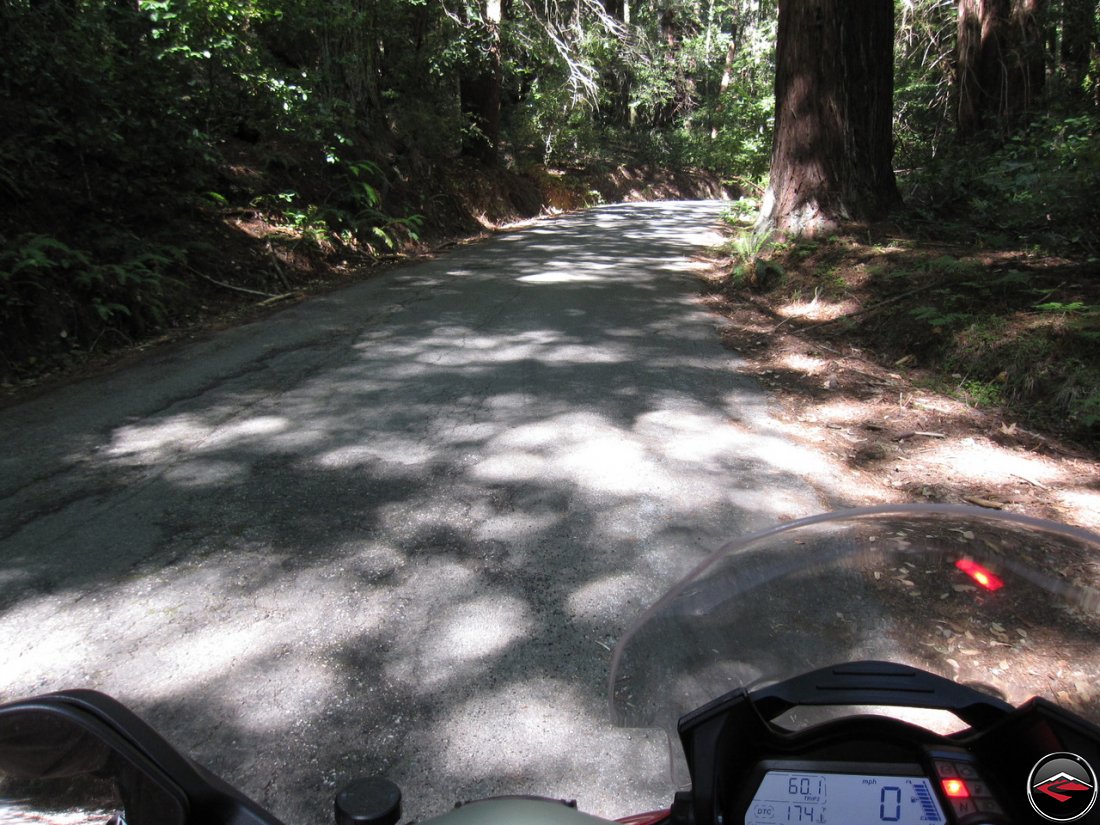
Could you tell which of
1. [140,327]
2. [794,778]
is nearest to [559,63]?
[140,327]

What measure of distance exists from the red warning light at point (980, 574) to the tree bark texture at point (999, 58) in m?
13.5

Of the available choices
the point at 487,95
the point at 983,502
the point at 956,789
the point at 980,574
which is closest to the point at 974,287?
the point at 983,502

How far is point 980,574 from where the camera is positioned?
4.53 feet

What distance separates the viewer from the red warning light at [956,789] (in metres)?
1.17

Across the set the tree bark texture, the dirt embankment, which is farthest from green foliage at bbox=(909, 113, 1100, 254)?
the dirt embankment

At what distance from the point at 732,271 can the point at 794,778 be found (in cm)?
1004

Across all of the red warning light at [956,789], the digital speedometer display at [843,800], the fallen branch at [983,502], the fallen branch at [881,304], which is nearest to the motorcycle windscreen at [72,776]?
the digital speedometer display at [843,800]

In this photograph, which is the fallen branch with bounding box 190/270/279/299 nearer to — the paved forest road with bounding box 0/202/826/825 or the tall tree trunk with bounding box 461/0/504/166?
the paved forest road with bounding box 0/202/826/825

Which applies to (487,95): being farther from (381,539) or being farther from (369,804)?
(369,804)

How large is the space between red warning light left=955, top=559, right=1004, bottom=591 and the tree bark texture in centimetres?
1354

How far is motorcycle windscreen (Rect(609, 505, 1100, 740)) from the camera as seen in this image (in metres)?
1.27

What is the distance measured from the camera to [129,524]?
3.97 metres

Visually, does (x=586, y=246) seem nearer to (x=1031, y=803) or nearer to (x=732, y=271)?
(x=732, y=271)

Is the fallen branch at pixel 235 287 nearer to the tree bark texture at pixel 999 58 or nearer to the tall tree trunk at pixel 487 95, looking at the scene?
the tall tree trunk at pixel 487 95
